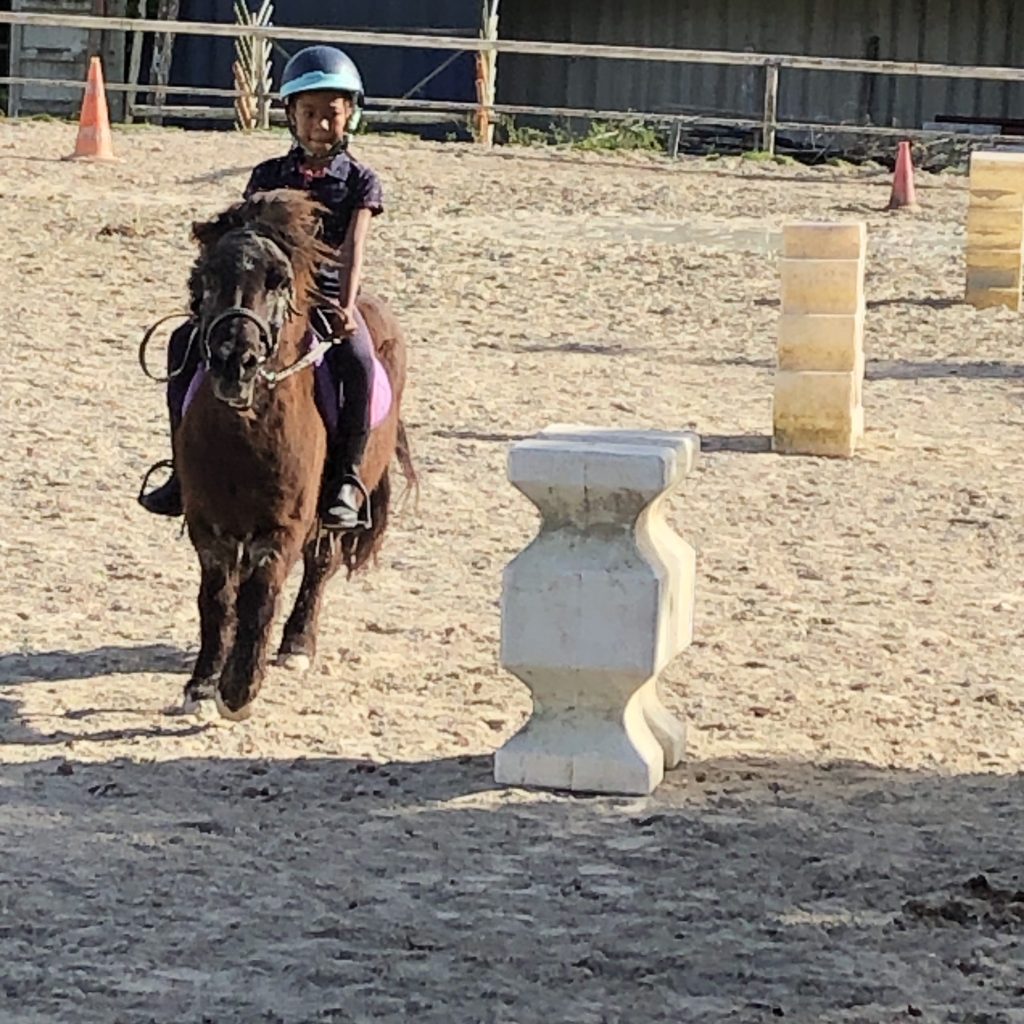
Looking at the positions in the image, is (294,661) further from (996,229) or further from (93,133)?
(93,133)

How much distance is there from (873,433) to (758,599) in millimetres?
3933

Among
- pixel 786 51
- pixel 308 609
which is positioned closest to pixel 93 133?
pixel 786 51

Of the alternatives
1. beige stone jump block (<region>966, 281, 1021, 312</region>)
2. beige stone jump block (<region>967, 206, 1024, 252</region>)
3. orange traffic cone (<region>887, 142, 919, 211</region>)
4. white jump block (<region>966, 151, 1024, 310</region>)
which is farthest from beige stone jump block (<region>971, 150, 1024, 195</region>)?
orange traffic cone (<region>887, 142, 919, 211</region>)

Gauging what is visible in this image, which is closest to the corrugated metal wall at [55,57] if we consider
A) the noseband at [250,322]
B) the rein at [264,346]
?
the rein at [264,346]

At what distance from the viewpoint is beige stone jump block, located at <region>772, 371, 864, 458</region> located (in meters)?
11.9

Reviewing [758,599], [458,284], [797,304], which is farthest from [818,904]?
[458,284]

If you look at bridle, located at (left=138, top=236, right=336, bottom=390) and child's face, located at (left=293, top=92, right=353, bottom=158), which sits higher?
child's face, located at (left=293, top=92, right=353, bottom=158)

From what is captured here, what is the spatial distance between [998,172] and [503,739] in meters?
10.7

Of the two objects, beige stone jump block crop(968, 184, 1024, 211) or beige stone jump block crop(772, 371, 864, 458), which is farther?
beige stone jump block crop(968, 184, 1024, 211)

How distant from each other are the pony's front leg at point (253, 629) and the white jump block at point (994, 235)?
10720 mm

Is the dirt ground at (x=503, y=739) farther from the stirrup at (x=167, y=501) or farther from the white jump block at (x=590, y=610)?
the stirrup at (x=167, y=501)

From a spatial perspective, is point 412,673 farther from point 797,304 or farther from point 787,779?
point 797,304

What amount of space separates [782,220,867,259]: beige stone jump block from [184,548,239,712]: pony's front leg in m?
5.41

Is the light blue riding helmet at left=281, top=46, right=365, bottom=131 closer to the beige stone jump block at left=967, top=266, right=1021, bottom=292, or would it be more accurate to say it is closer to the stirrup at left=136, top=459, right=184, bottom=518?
the stirrup at left=136, top=459, right=184, bottom=518
